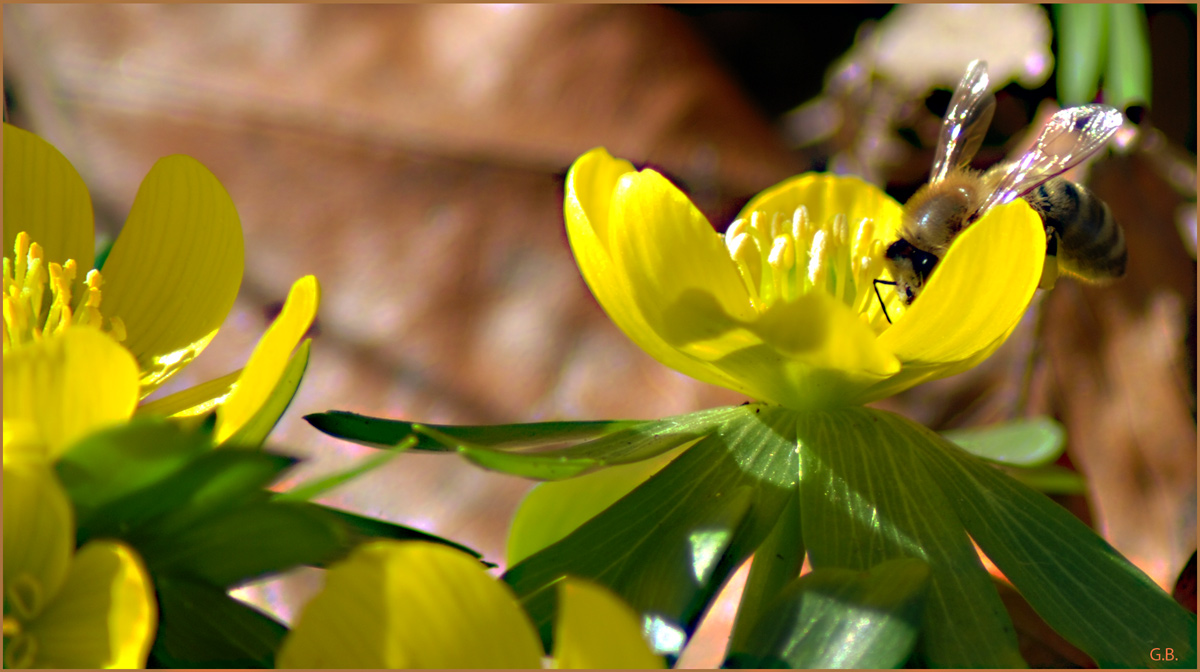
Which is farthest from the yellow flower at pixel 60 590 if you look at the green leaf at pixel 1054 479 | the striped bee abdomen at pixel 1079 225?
the green leaf at pixel 1054 479

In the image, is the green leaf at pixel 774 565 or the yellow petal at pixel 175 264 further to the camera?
the yellow petal at pixel 175 264

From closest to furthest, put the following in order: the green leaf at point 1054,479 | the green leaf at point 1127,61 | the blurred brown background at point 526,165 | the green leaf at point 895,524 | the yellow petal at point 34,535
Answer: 1. the yellow petal at point 34,535
2. the green leaf at point 895,524
3. the green leaf at point 1054,479
4. the blurred brown background at point 526,165
5. the green leaf at point 1127,61

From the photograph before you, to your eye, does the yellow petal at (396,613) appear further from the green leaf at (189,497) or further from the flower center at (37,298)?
the flower center at (37,298)

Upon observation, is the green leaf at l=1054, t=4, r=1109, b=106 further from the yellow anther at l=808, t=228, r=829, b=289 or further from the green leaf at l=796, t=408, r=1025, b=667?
the green leaf at l=796, t=408, r=1025, b=667

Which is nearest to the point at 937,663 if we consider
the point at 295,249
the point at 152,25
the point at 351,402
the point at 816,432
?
the point at 816,432

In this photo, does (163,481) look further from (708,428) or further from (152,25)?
(152,25)

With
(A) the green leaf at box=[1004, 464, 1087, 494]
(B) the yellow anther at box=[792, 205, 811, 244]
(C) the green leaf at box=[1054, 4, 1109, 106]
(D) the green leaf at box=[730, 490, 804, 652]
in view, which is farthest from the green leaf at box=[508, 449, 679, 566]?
(C) the green leaf at box=[1054, 4, 1109, 106]

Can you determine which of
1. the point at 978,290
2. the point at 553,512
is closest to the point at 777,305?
the point at 978,290
